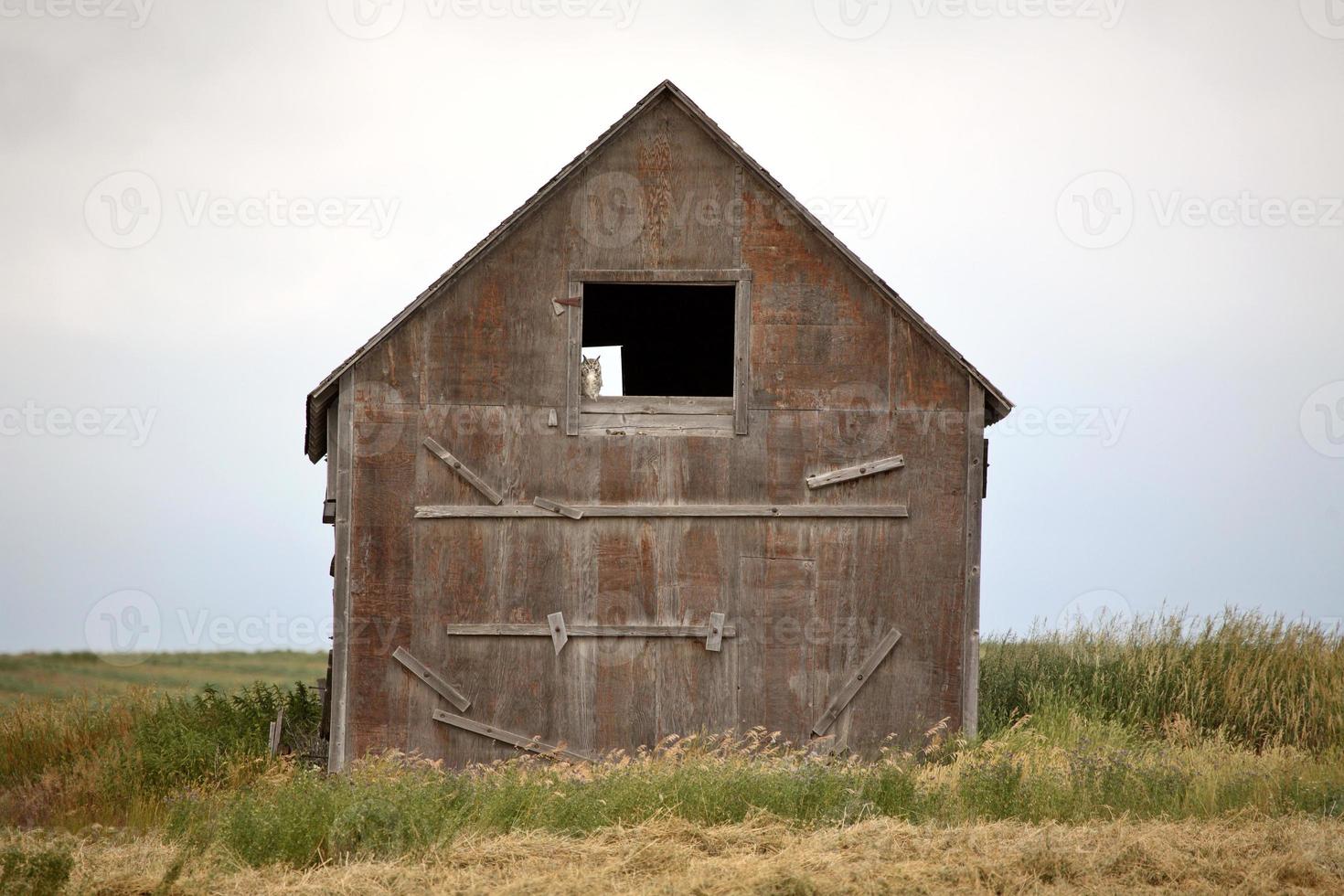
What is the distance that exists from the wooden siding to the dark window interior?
118 inches

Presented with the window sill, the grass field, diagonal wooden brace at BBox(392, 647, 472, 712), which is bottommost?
the grass field

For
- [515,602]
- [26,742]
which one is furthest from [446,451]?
[26,742]

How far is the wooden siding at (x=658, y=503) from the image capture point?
12.8m

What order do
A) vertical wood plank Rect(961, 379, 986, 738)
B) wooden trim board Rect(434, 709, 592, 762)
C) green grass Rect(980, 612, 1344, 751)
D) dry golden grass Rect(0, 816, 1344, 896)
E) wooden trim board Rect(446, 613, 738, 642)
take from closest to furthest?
1. dry golden grass Rect(0, 816, 1344, 896)
2. wooden trim board Rect(434, 709, 592, 762)
3. wooden trim board Rect(446, 613, 738, 642)
4. vertical wood plank Rect(961, 379, 986, 738)
5. green grass Rect(980, 612, 1344, 751)

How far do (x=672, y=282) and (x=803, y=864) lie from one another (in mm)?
5930

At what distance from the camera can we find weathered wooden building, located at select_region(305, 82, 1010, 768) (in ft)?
41.9

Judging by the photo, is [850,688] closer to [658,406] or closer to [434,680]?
[658,406]

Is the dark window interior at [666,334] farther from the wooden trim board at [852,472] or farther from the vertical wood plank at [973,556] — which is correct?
the vertical wood plank at [973,556]

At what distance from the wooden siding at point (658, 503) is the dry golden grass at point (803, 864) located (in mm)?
2798

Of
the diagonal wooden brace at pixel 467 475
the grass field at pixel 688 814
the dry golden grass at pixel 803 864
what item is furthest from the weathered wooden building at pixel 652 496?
the dry golden grass at pixel 803 864

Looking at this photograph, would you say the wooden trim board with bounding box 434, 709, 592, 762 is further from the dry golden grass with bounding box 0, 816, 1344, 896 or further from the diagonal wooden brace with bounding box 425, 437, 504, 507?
the dry golden grass with bounding box 0, 816, 1344, 896

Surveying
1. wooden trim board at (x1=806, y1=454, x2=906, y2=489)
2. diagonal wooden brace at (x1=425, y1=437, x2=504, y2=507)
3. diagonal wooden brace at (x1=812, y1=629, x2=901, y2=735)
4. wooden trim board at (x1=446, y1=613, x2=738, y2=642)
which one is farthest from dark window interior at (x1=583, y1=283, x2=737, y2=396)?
diagonal wooden brace at (x1=812, y1=629, x2=901, y2=735)

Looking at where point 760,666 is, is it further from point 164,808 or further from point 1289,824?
point 164,808

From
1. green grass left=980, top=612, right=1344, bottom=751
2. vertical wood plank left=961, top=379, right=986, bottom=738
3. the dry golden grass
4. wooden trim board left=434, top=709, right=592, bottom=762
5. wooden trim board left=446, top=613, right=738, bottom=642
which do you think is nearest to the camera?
the dry golden grass
